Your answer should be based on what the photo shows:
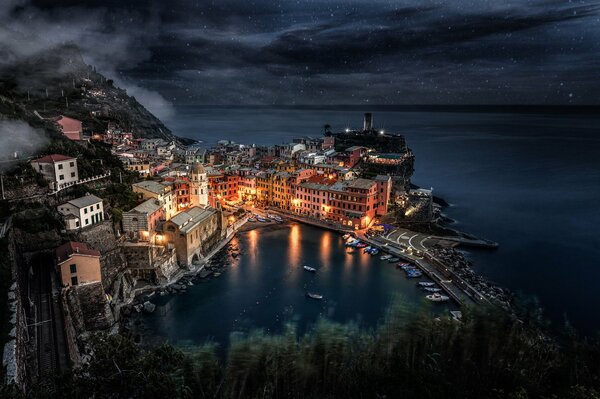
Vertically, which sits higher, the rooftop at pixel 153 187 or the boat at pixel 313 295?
the rooftop at pixel 153 187

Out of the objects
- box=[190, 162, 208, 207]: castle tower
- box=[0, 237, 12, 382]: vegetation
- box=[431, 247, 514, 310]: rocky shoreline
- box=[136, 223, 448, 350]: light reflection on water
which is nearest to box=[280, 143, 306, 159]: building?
box=[190, 162, 208, 207]: castle tower

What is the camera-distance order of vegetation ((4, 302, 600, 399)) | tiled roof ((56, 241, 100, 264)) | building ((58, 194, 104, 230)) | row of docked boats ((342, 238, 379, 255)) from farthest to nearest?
1. row of docked boats ((342, 238, 379, 255))
2. building ((58, 194, 104, 230))
3. tiled roof ((56, 241, 100, 264))
4. vegetation ((4, 302, 600, 399))

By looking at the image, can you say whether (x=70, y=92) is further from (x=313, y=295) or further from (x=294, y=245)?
(x=313, y=295)

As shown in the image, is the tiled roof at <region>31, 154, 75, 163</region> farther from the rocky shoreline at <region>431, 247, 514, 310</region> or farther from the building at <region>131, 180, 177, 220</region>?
the rocky shoreline at <region>431, 247, 514, 310</region>

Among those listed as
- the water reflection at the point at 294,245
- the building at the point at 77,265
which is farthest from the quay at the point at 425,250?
the building at the point at 77,265

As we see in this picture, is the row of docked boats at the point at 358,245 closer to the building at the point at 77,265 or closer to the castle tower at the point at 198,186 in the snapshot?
the castle tower at the point at 198,186
